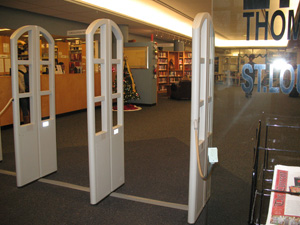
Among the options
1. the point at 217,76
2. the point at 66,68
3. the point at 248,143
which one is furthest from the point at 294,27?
the point at 66,68

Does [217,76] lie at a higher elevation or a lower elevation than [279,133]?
higher

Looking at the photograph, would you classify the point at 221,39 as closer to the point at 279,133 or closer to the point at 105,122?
the point at 279,133

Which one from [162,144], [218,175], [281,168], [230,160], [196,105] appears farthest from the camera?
[162,144]

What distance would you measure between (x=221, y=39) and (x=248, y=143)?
1185mm

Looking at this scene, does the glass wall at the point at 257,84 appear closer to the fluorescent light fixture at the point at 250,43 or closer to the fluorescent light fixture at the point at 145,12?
the fluorescent light fixture at the point at 250,43

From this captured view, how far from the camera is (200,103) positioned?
2711 millimetres

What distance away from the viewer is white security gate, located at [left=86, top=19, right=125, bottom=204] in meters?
2.87

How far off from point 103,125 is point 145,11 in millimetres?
8418

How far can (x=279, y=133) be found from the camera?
10.1ft

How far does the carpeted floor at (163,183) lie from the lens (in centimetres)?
287

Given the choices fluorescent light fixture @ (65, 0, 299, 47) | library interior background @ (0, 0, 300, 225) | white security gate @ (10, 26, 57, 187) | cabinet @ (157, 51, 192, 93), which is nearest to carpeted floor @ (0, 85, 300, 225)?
library interior background @ (0, 0, 300, 225)

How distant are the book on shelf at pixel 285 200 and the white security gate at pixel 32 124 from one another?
9.16 feet

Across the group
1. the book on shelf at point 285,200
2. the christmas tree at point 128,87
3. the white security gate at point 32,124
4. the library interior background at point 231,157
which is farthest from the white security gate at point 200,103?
the christmas tree at point 128,87

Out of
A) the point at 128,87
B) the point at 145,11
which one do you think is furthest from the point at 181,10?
the point at 128,87
